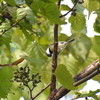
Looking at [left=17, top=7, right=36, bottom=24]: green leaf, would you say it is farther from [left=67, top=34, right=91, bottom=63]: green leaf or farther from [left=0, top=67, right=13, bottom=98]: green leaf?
[left=67, top=34, right=91, bottom=63]: green leaf

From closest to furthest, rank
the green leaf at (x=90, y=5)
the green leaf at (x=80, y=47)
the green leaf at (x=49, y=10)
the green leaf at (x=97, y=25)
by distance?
1. the green leaf at (x=49, y=10)
2. the green leaf at (x=90, y=5)
3. the green leaf at (x=97, y=25)
4. the green leaf at (x=80, y=47)

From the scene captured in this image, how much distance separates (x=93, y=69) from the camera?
0.78 metres

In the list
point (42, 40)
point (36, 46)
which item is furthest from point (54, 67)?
point (42, 40)

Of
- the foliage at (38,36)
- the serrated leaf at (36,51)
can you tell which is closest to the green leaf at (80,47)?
the foliage at (38,36)

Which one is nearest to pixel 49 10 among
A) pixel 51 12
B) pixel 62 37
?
pixel 51 12

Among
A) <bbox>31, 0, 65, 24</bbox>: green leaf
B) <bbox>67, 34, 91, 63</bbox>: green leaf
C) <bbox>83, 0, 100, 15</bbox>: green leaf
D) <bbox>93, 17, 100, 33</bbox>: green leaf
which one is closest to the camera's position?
<bbox>31, 0, 65, 24</bbox>: green leaf

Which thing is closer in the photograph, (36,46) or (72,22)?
(72,22)

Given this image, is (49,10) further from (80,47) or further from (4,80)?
(80,47)

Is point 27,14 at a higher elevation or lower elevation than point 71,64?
higher

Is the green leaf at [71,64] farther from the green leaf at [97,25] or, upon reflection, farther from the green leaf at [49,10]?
the green leaf at [49,10]

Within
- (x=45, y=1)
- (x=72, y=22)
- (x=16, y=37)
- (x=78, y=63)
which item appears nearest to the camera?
(x=45, y=1)

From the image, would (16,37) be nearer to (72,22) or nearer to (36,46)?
(36,46)

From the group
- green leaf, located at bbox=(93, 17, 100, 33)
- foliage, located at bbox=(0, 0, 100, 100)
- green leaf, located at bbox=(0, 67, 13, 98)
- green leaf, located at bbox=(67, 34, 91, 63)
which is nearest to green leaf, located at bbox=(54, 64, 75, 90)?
foliage, located at bbox=(0, 0, 100, 100)

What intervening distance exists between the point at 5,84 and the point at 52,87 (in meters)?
0.17
